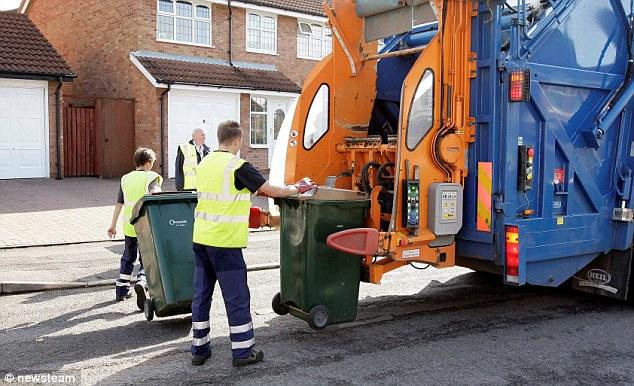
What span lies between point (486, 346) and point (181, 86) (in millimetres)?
15335

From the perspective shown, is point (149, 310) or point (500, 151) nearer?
point (500, 151)

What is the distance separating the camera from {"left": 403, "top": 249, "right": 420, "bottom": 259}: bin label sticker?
5.14m

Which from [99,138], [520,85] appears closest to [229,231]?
[520,85]

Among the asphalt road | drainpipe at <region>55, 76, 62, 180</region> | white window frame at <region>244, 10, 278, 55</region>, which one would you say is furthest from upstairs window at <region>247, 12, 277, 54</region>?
the asphalt road

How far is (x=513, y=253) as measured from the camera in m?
5.21

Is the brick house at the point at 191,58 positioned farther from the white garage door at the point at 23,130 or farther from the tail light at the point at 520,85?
the tail light at the point at 520,85

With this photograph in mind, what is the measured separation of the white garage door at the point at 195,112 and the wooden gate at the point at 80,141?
2051mm

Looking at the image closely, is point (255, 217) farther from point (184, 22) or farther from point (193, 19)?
point (193, 19)

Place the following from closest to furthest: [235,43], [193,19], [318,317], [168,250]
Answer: [318,317], [168,250], [193,19], [235,43]

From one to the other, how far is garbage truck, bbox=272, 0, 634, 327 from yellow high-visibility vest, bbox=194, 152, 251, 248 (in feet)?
2.12

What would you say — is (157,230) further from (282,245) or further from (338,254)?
(338,254)

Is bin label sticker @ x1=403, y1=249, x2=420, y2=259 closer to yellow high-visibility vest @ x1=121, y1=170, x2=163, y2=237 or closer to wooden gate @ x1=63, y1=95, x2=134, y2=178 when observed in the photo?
yellow high-visibility vest @ x1=121, y1=170, x2=163, y2=237

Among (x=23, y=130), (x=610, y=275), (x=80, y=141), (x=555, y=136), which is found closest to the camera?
(x=555, y=136)

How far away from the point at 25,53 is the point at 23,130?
1.96 m
